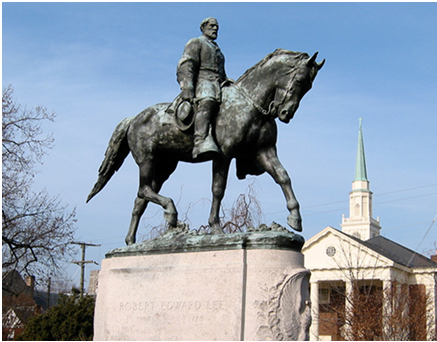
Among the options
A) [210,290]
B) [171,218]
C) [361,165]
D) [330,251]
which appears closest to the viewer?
[210,290]

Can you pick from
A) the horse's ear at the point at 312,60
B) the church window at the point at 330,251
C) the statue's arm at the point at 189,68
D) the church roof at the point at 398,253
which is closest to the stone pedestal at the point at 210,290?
the statue's arm at the point at 189,68

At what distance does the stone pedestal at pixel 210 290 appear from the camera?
24.9ft

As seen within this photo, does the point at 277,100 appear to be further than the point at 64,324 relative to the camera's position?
No

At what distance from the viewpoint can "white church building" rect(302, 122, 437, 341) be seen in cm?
2492

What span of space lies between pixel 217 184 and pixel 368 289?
28.5 metres

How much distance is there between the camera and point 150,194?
9711mm

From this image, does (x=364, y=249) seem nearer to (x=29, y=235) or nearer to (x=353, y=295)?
(x=353, y=295)

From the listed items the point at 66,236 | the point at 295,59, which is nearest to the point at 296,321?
the point at 295,59

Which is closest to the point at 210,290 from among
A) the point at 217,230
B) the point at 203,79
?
the point at 217,230

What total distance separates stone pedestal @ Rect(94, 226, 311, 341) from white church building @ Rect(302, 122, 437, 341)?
16408 mm

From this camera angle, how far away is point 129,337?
28.0 ft

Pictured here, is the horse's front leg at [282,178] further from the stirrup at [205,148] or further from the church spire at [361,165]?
the church spire at [361,165]

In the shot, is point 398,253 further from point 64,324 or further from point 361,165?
point 361,165

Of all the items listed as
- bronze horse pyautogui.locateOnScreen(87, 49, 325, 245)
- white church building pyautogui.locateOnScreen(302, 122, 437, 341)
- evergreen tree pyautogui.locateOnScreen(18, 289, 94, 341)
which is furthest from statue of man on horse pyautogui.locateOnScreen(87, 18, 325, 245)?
white church building pyautogui.locateOnScreen(302, 122, 437, 341)
